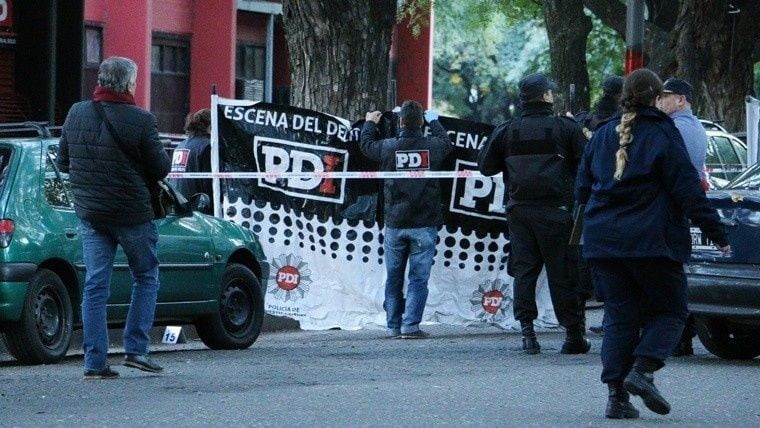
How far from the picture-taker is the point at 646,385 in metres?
8.47

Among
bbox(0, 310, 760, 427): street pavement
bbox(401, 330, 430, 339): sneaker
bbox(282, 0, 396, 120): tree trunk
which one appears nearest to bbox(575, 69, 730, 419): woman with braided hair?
bbox(0, 310, 760, 427): street pavement

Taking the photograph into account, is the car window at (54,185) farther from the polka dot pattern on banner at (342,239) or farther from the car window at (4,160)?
the polka dot pattern on banner at (342,239)

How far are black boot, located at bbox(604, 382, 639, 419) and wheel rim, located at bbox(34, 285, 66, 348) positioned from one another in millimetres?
Result: 4206

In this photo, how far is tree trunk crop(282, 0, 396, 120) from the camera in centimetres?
1714

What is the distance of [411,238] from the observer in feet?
47.7

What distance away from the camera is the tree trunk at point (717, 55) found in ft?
92.6

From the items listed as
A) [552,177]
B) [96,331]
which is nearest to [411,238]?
[552,177]

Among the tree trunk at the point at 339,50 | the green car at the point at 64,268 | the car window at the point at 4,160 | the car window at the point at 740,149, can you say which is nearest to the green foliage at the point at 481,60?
the car window at the point at 740,149

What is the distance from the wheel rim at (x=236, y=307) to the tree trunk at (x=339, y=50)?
12.4ft

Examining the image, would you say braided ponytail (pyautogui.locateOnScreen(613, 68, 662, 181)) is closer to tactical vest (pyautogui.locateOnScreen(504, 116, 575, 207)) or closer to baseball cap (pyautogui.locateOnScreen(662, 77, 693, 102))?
baseball cap (pyautogui.locateOnScreen(662, 77, 693, 102))

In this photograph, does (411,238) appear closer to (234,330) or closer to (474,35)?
(234,330)

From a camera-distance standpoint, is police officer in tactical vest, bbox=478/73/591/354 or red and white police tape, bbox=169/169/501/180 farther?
red and white police tape, bbox=169/169/501/180

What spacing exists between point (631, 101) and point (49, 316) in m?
4.50

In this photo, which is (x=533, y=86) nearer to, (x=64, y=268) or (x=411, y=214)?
(x=411, y=214)
